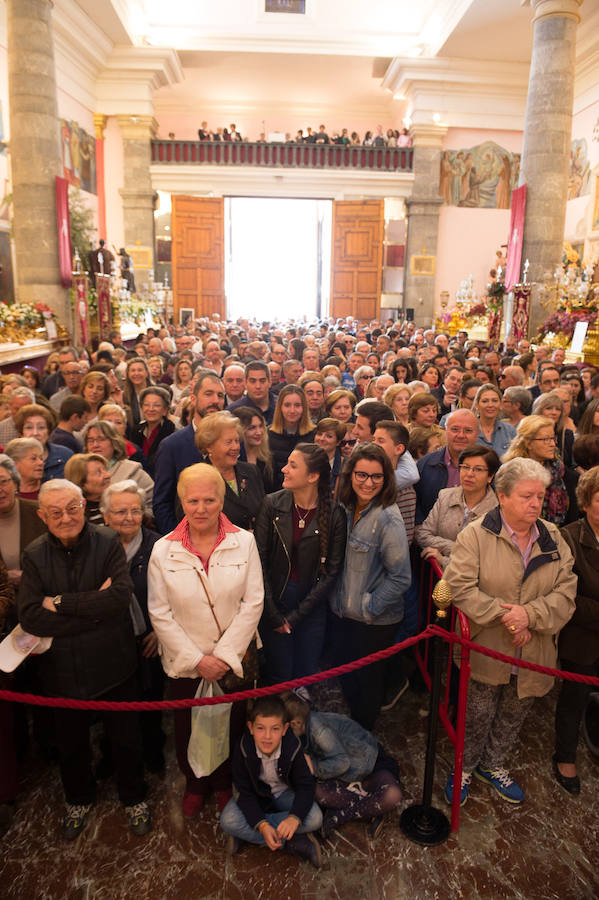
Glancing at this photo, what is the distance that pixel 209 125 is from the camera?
23953 millimetres

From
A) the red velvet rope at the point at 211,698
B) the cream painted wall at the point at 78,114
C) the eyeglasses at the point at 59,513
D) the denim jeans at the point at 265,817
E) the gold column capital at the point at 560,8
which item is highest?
the gold column capital at the point at 560,8

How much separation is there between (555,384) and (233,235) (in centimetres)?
2426

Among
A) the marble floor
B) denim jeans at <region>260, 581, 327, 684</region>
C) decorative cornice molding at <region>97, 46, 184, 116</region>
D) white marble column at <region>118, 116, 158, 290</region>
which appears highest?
decorative cornice molding at <region>97, 46, 184, 116</region>

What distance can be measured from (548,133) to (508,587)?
486 inches

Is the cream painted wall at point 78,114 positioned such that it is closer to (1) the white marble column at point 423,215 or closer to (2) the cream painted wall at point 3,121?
(2) the cream painted wall at point 3,121

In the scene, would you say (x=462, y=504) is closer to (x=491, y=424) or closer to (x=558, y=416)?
(x=491, y=424)

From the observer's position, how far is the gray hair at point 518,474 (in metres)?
2.94

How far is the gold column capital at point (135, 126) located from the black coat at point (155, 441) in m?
16.9

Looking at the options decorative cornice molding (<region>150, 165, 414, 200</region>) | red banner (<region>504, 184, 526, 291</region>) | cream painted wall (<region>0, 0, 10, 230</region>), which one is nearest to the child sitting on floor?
red banner (<region>504, 184, 526, 291</region>)

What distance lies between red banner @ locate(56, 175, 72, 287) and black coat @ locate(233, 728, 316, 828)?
445 inches

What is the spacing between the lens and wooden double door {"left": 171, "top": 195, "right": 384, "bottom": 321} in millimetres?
19812

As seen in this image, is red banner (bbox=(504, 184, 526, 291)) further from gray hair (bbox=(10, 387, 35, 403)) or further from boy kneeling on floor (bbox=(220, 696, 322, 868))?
boy kneeling on floor (bbox=(220, 696, 322, 868))

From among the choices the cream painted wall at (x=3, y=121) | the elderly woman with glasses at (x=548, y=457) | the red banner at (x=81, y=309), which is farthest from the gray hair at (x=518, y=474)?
the cream painted wall at (x=3, y=121)

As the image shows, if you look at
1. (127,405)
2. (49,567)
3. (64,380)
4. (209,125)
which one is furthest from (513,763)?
(209,125)
